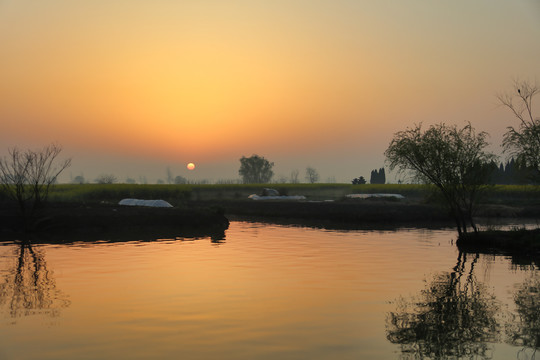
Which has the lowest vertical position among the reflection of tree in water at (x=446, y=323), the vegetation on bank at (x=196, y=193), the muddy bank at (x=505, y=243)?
the reflection of tree in water at (x=446, y=323)

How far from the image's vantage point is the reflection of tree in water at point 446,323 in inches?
506

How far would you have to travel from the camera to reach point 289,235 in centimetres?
4416

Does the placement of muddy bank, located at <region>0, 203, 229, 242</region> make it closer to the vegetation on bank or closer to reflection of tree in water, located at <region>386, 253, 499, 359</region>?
the vegetation on bank

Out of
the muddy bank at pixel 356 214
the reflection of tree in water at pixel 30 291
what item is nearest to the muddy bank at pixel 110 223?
the muddy bank at pixel 356 214

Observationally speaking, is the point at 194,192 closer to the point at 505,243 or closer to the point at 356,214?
the point at 356,214

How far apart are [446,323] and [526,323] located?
2.21 metres

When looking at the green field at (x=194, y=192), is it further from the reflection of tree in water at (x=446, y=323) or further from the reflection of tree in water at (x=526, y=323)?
the reflection of tree in water at (x=446, y=323)

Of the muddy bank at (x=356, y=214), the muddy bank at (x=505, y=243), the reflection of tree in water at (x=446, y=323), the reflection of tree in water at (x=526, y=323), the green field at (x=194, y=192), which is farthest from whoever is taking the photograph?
the green field at (x=194, y=192)

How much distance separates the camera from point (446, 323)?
15.5m

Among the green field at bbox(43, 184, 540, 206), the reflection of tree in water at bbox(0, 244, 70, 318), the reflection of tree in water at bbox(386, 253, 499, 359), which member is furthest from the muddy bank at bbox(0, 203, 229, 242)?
the green field at bbox(43, 184, 540, 206)

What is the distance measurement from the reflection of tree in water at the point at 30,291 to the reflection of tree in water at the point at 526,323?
12660mm

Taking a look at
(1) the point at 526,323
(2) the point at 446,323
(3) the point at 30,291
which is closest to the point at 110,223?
(3) the point at 30,291

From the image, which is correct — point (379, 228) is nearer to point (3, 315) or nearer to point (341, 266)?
point (341, 266)

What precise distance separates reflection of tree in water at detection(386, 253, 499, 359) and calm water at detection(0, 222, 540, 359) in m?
0.05
